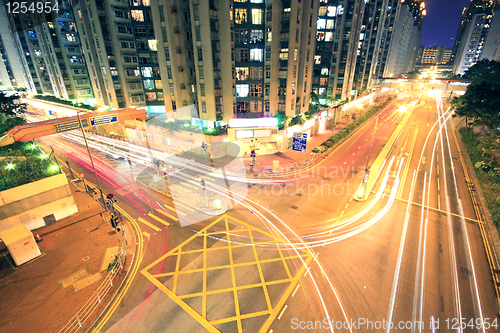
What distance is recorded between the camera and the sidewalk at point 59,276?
13969 millimetres

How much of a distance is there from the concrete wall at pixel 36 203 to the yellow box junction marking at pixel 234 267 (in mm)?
14130

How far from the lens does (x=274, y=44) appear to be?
4050 centimetres

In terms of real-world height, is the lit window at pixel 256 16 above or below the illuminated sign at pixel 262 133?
above

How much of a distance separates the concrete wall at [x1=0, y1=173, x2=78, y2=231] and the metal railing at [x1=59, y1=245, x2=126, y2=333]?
11.3 m

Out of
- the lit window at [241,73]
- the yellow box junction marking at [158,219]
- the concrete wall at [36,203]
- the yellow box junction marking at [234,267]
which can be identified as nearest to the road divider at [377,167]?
the yellow box junction marking at [234,267]

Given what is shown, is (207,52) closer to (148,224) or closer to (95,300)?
(148,224)

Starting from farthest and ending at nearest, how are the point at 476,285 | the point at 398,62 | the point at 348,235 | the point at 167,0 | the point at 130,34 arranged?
1. the point at 398,62
2. the point at 130,34
3. the point at 167,0
4. the point at 348,235
5. the point at 476,285

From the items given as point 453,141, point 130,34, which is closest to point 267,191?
point 453,141

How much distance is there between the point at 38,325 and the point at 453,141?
71.8m

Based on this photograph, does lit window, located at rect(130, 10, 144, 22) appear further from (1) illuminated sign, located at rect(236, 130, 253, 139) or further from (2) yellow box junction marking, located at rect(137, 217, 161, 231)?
(2) yellow box junction marking, located at rect(137, 217, 161, 231)

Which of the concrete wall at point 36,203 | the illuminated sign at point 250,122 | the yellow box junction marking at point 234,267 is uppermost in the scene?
the illuminated sign at point 250,122

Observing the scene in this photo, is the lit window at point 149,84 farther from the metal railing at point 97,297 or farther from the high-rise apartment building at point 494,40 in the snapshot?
the high-rise apartment building at point 494,40

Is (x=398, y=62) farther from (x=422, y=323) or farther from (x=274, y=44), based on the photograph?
(x=422, y=323)

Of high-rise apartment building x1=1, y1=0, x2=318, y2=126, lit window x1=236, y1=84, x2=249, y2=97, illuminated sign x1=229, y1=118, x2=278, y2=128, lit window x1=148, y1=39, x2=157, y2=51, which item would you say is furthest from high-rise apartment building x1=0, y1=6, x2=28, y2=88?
illuminated sign x1=229, y1=118, x2=278, y2=128
